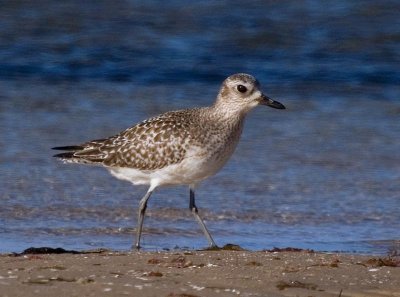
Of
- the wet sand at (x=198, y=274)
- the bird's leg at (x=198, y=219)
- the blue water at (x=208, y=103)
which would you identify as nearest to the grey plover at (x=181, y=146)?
the bird's leg at (x=198, y=219)

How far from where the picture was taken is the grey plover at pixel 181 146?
9711 mm

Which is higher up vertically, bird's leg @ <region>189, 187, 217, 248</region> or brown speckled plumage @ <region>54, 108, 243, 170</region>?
brown speckled plumage @ <region>54, 108, 243, 170</region>

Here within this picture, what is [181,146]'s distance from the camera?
9.77 m

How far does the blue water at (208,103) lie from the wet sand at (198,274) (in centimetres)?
132

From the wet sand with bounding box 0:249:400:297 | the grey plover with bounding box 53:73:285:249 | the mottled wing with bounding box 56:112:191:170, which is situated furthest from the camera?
the mottled wing with bounding box 56:112:191:170

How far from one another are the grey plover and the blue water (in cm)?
43

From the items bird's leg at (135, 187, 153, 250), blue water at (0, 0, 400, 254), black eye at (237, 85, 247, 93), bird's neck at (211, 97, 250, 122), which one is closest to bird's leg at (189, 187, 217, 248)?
blue water at (0, 0, 400, 254)

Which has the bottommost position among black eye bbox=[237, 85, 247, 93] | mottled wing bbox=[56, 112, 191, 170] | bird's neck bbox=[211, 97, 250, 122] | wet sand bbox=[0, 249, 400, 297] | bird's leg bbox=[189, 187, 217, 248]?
bird's leg bbox=[189, 187, 217, 248]

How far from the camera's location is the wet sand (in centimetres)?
688

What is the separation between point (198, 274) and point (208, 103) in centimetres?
672

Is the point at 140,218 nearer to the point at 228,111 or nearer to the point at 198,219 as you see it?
the point at 198,219

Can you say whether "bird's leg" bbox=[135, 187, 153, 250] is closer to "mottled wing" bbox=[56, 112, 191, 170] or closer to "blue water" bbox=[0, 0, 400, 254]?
"blue water" bbox=[0, 0, 400, 254]

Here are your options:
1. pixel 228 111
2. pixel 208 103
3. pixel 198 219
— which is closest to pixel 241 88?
pixel 228 111

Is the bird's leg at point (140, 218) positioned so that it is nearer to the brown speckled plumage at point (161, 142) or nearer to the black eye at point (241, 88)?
the brown speckled plumage at point (161, 142)
